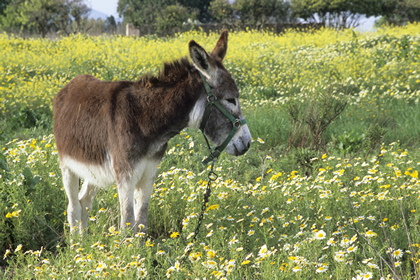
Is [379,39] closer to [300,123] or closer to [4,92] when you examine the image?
[300,123]

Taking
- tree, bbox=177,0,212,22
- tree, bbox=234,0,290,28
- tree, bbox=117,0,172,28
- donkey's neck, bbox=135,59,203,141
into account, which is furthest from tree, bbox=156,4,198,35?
donkey's neck, bbox=135,59,203,141

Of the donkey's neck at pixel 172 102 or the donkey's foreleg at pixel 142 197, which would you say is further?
the donkey's foreleg at pixel 142 197

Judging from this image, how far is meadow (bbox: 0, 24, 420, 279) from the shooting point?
3.22 metres

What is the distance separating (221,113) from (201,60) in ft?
1.32

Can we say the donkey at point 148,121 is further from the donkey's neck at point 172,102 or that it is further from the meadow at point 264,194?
the meadow at point 264,194

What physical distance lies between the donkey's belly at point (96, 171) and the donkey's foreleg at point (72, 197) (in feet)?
0.67

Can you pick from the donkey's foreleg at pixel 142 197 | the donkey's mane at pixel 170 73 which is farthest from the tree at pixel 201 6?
the donkey's foreleg at pixel 142 197

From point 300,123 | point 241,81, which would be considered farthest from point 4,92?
point 300,123

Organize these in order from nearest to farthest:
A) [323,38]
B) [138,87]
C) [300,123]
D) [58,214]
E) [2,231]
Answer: [138,87]
[2,231]
[58,214]
[300,123]
[323,38]

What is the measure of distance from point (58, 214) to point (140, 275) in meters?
2.17

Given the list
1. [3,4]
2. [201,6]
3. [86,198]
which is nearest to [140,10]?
[201,6]

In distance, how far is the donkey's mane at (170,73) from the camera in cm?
363

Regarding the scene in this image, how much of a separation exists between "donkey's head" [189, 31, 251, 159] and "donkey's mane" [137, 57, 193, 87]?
0.14 meters

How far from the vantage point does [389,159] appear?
5.69 meters
